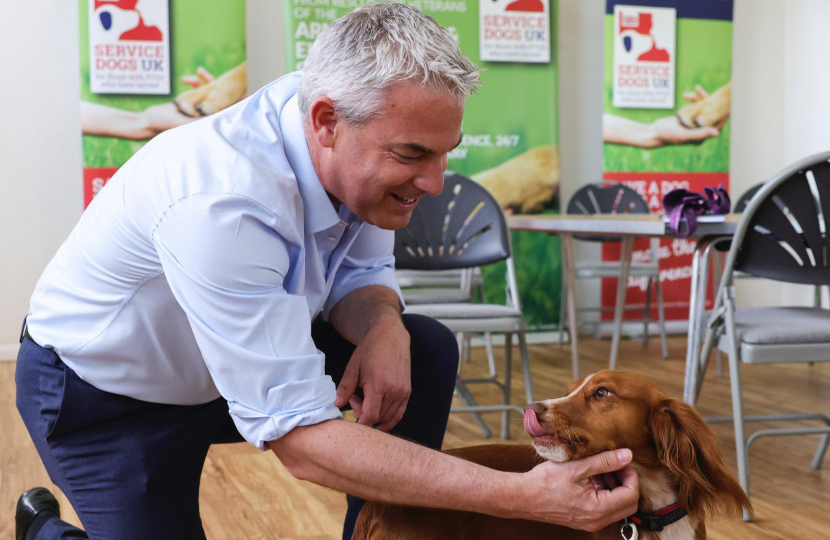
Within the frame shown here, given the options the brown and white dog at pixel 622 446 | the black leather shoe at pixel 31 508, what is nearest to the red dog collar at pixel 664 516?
the brown and white dog at pixel 622 446

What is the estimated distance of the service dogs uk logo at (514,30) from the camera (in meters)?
5.16

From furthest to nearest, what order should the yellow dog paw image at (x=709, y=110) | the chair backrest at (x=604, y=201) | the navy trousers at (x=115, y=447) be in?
the yellow dog paw image at (x=709, y=110) → the chair backrest at (x=604, y=201) → the navy trousers at (x=115, y=447)

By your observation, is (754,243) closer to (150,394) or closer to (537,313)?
(150,394)

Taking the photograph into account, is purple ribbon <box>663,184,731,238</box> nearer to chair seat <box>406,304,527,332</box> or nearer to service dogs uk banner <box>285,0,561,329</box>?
chair seat <box>406,304,527,332</box>

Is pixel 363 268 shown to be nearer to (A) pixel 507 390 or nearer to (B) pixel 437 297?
(A) pixel 507 390

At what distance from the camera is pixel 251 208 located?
1067 millimetres

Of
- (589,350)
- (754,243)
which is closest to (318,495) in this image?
(754,243)

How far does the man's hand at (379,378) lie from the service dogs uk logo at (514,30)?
4074 mm

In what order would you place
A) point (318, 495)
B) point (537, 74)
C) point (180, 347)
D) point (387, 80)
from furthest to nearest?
point (537, 74), point (318, 495), point (180, 347), point (387, 80)

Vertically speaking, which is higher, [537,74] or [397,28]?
[537,74]

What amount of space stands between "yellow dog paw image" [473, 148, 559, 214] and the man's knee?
3.68m

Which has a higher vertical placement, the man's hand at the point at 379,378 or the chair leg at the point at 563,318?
the man's hand at the point at 379,378

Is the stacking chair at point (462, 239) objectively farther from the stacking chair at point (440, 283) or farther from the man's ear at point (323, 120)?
the man's ear at point (323, 120)

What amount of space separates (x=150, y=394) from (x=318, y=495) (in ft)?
3.62
